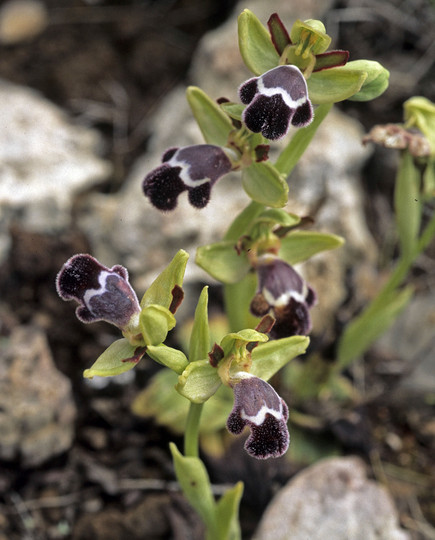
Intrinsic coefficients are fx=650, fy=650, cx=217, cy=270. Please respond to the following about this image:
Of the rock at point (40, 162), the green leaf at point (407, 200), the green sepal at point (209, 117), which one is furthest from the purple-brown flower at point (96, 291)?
the rock at point (40, 162)

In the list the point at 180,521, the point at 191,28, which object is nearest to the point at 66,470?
the point at 180,521

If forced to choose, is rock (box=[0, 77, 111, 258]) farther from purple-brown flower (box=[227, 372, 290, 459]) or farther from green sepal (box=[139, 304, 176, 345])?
purple-brown flower (box=[227, 372, 290, 459])

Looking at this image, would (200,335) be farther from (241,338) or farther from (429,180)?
(429,180)

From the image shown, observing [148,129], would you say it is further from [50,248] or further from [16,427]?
[16,427]

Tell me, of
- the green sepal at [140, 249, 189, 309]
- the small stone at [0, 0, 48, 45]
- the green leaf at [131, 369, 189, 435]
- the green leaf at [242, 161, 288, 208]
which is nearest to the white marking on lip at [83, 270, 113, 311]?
the green sepal at [140, 249, 189, 309]

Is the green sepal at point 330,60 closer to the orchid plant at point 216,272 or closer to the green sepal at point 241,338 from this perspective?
the orchid plant at point 216,272

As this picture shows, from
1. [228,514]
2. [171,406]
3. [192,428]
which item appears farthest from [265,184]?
[171,406]

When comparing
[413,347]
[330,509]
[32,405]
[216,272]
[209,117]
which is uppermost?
[209,117]
